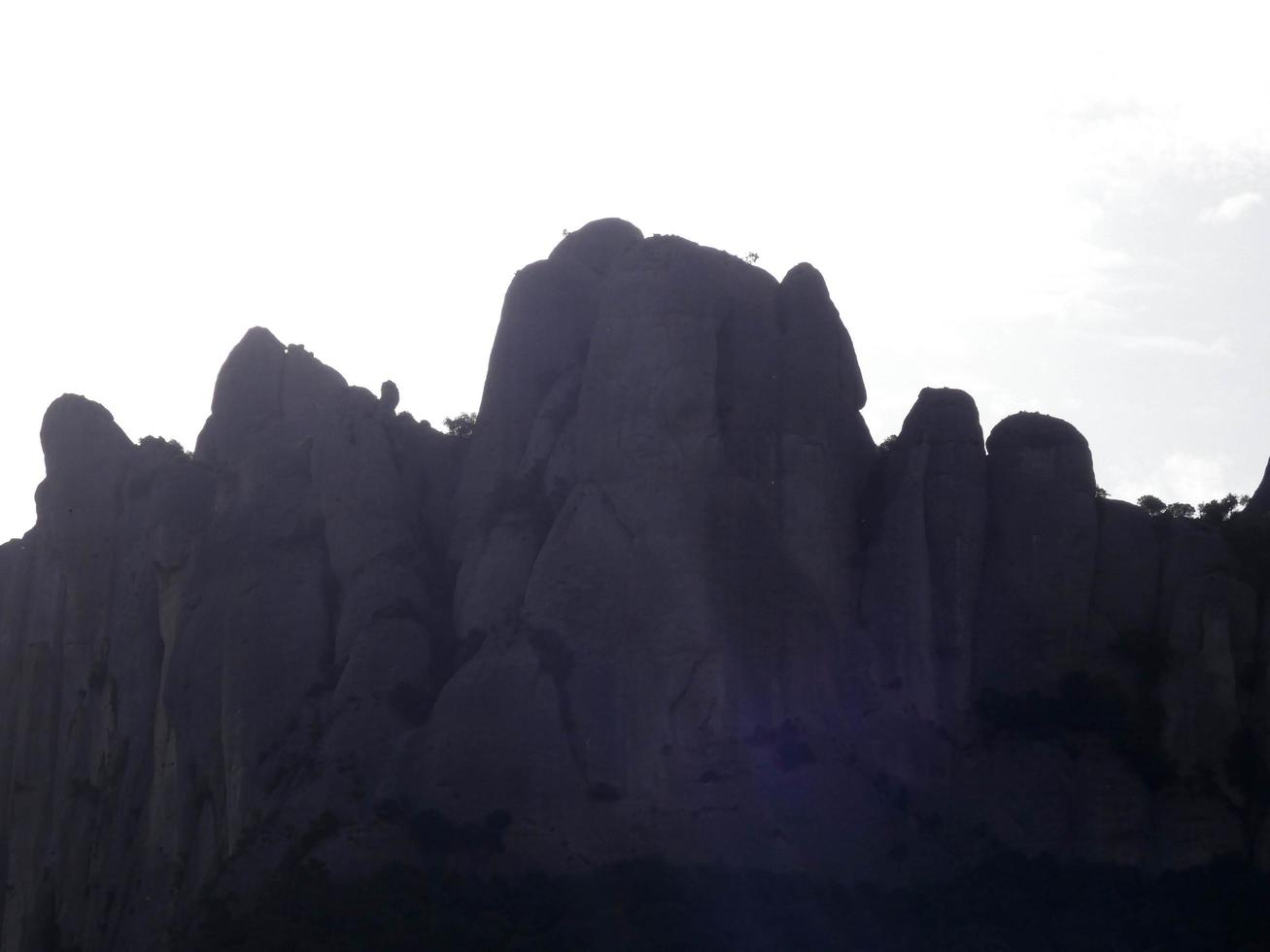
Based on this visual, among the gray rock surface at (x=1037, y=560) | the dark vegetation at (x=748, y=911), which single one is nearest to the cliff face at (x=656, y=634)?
the gray rock surface at (x=1037, y=560)

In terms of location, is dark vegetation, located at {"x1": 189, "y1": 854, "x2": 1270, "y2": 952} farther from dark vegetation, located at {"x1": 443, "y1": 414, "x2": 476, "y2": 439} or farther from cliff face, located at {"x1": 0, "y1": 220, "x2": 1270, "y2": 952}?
dark vegetation, located at {"x1": 443, "y1": 414, "x2": 476, "y2": 439}

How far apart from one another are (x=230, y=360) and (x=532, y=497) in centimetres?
1409

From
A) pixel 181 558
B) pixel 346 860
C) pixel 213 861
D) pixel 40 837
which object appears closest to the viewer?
pixel 346 860

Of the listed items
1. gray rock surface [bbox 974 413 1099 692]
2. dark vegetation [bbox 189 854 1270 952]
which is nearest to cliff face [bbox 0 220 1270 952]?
gray rock surface [bbox 974 413 1099 692]

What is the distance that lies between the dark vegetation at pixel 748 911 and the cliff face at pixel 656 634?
979 mm

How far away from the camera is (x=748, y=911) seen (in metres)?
55.4

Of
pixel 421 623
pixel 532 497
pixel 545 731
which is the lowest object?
pixel 545 731

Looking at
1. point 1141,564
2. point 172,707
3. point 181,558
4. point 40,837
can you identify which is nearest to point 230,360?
point 181,558

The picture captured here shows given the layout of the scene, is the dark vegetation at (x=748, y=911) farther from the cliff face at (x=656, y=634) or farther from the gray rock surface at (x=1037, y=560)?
the gray rock surface at (x=1037, y=560)

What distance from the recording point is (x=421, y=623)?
6372 centimetres

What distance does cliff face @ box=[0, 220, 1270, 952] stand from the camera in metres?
58.6

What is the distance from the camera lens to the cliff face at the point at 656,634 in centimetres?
5856

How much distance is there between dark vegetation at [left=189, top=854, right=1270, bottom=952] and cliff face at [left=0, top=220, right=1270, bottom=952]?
98 cm

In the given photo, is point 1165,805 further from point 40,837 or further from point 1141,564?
point 40,837
